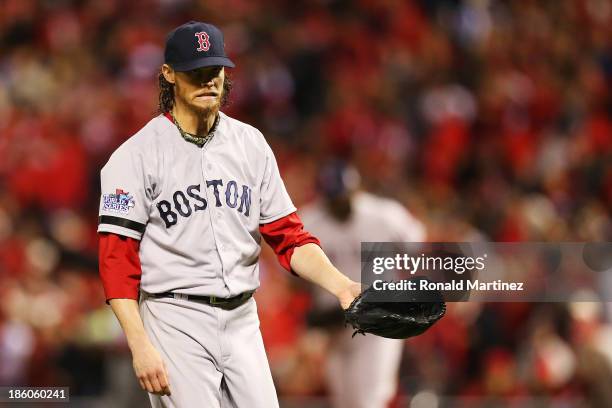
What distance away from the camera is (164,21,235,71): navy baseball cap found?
10.6 feet

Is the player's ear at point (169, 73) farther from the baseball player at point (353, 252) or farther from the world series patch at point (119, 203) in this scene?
the baseball player at point (353, 252)

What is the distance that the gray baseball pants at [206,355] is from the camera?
3209 millimetres

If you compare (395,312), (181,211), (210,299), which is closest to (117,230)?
(181,211)

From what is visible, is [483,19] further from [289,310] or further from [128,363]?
[128,363]

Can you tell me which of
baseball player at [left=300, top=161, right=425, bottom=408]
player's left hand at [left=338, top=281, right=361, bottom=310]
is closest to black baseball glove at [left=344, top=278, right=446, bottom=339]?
player's left hand at [left=338, top=281, right=361, bottom=310]

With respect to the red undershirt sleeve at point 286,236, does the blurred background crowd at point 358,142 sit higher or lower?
higher

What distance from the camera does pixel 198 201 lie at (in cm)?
328

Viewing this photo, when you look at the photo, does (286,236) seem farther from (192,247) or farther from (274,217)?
(192,247)

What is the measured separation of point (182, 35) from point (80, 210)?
17.6 feet

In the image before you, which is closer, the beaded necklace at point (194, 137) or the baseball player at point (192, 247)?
the baseball player at point (192, 247)

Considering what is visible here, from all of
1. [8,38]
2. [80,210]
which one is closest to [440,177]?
[80,210]

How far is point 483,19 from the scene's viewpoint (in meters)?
10.7


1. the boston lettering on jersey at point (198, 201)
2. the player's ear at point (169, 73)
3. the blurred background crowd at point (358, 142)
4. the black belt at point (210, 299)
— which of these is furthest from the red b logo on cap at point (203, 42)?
the blurred background crowd at point (358, 142)

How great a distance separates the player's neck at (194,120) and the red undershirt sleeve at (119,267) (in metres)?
0.39
